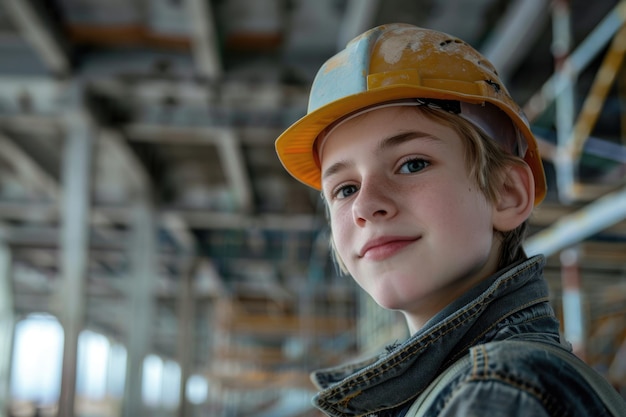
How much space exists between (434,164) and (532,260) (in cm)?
30

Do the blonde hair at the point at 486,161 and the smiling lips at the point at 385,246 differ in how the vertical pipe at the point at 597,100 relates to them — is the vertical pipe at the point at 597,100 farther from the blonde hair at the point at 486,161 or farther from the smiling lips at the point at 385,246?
the smiling lips at the point at 385,246

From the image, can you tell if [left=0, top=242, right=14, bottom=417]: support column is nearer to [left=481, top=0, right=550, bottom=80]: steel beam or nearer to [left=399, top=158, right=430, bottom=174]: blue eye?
[left=481, top=0, right=550, bottom=80]: steel beam

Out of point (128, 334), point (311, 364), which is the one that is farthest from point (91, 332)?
point (128, 334)

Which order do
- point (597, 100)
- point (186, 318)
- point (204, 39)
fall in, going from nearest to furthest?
point (597, 100) → point (204, 39) → point (186, 318)

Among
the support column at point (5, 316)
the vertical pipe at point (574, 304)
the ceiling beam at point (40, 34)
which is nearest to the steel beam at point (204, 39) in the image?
the ceiling beam at point (40, 34)

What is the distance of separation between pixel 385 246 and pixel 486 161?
312 millimetres

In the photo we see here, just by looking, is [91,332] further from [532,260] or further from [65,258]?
[532,260]

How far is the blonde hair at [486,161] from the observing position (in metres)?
1.57

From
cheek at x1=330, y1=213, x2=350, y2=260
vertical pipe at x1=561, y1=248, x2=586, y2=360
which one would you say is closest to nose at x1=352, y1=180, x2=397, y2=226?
cheek at x1=330, y1=213, x2=350, y2=260

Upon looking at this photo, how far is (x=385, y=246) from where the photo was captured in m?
1.52

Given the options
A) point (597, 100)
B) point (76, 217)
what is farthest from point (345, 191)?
point (76, 217)

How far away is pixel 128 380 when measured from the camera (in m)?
12.4

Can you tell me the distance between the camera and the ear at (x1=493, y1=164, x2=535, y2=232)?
63.7 inches

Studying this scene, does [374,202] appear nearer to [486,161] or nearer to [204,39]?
[486,161]
